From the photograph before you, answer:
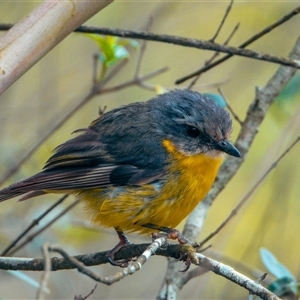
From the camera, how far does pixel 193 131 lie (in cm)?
414

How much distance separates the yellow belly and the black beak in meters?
0.08

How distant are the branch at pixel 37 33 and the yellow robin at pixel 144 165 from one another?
39.3 inches

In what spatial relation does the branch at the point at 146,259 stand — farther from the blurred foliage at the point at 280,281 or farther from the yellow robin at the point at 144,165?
the blurred foliage at the point at 280,281

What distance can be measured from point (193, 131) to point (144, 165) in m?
0.41

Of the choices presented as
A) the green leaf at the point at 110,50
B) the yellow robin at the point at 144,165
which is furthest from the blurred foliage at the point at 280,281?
the green leaf at the point at 110,50

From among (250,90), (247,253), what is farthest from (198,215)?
(250,90)

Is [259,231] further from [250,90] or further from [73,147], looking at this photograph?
[250,90]

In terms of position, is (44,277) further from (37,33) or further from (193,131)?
(193,131)

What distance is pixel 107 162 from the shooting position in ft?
13.5

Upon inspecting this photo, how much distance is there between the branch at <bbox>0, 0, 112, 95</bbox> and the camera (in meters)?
3.12

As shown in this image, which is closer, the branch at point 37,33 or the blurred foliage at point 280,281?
the branch at point 37,33

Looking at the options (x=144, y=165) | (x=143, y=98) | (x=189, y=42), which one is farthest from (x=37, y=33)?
(x=143, y=98)

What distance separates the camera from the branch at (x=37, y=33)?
10.2 feet

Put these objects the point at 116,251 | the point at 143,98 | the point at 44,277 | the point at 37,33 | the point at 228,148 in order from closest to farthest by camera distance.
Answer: the point at 44,277
the point at 37,33
the point at 116,251
the point at 228,148
the point at 143,98
